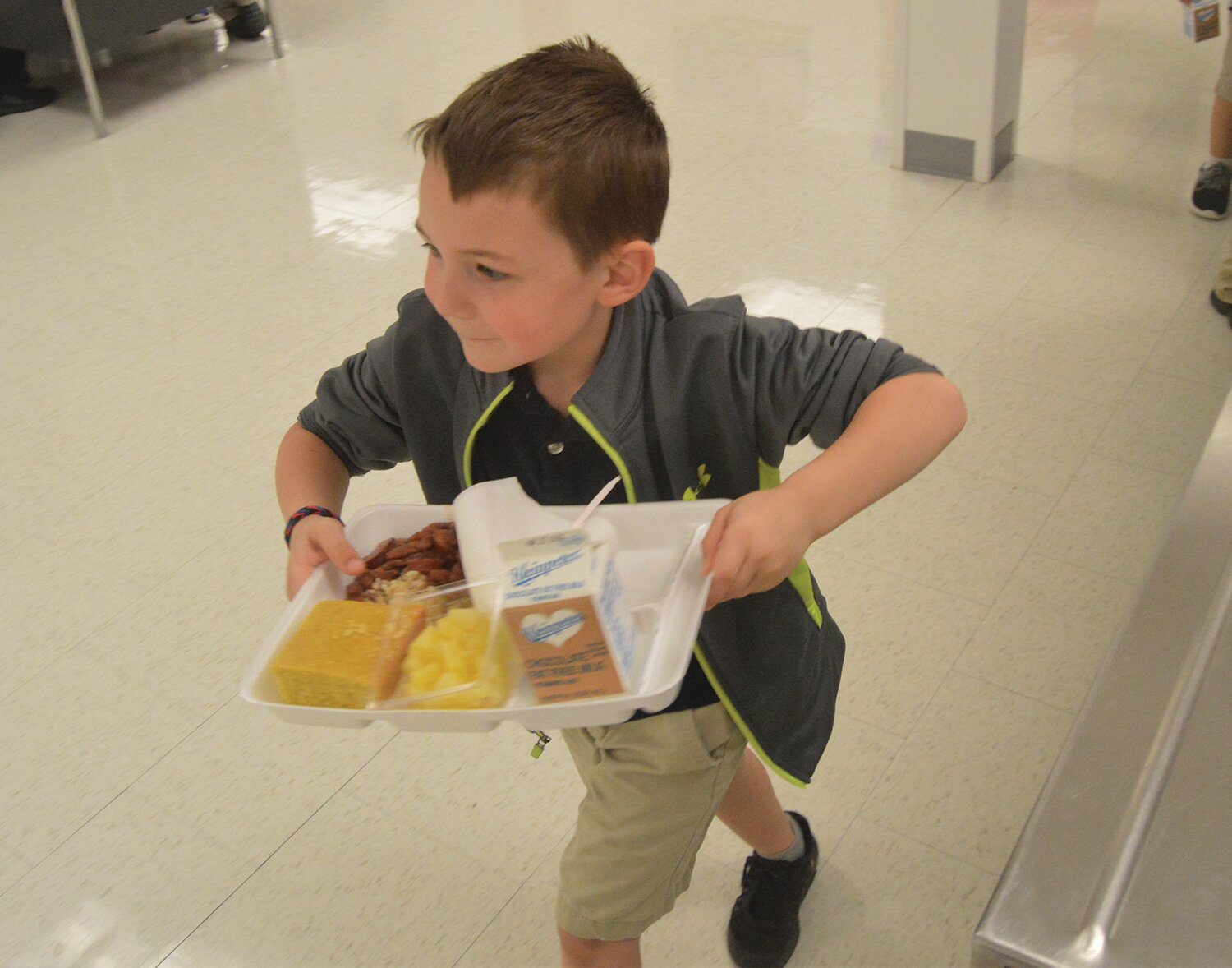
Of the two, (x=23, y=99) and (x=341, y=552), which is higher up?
(x=341, y=552)

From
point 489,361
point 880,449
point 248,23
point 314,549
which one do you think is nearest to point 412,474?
point 314,549

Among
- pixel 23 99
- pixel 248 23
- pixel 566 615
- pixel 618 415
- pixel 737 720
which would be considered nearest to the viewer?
pixel 566 615

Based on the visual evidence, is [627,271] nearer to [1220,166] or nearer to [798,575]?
[798,575]

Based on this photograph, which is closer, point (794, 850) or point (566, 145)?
point (566, 145)

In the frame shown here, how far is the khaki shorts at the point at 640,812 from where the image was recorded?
1.21 meters

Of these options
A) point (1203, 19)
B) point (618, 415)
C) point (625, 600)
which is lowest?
point (1203, 19)

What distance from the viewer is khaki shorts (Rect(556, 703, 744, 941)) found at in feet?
3.99

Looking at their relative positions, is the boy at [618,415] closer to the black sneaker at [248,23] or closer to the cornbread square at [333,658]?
the cornbread square at [333,658]

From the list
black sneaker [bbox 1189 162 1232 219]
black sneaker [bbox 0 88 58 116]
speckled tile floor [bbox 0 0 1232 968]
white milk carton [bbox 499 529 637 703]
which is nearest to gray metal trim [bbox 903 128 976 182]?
speckled tile floor [bbox 0 0 1232 968]

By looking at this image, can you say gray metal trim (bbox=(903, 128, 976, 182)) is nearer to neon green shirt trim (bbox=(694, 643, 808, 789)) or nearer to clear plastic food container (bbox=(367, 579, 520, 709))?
neon green shirt trim (bbox=(694, 643, 808, 789))

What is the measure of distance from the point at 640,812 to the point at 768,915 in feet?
1.44

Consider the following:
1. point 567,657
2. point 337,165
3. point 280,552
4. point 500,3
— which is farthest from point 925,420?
point 500,3

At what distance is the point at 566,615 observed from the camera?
2.91 ft

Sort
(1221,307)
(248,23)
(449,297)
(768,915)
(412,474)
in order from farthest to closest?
(248,23), (1221,307), (412,474), (768,915), (449,297)
